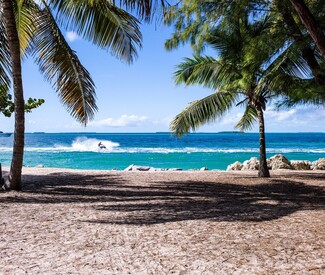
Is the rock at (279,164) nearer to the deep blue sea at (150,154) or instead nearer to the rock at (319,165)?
the rock at (319,165)

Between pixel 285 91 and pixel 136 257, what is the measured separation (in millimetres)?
6347

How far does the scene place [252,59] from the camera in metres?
7.68

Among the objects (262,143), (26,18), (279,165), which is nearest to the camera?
(26,18)

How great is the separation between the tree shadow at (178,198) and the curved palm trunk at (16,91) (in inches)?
19.4

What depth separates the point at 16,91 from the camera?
849cm

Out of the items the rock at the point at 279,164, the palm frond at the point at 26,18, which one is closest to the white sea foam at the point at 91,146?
the rock at the point at 279,164

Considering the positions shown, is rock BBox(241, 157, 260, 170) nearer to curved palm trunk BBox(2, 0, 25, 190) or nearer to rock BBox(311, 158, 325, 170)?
rock BBox(311, 158, 325, 170)

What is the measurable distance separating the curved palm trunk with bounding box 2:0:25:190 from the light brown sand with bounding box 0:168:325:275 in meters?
0.62

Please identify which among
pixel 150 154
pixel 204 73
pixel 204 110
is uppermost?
pixel 204 73

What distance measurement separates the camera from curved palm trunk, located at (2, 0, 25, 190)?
8.23 meters

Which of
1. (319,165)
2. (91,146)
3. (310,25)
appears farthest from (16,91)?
(91,146)

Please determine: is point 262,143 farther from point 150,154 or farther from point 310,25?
point 150,154

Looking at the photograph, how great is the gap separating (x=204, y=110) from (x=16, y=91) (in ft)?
22.0

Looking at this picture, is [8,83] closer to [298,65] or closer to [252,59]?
[252,59]
